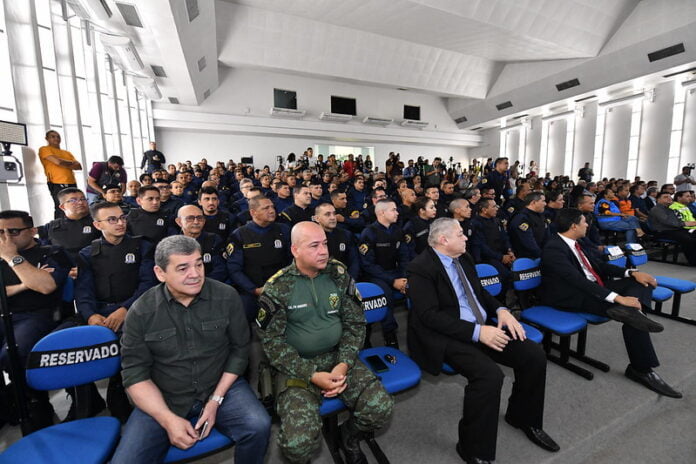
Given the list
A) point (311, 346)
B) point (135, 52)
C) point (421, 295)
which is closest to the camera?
point (311, 346)

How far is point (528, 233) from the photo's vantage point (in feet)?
13.4

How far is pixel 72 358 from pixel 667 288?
15.4 ft

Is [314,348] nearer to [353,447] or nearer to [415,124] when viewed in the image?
[353,447]

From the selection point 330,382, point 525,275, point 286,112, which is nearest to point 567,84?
point 286,112

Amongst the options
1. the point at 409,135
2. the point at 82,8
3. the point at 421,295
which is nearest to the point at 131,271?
the point at 421,295

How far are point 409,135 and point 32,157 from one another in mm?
14589

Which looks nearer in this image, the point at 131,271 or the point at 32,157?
the point at 131,271

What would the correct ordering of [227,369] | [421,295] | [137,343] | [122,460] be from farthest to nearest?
[421,295] < [227,369] < [137,343] < [122,460]

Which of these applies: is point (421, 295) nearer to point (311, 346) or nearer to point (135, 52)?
point (311, 346)

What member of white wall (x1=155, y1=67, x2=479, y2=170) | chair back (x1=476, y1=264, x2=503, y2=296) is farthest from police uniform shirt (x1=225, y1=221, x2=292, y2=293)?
white wall (x1=155, y1=67, x2=479, y2=170)

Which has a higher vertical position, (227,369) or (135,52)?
(135,52)

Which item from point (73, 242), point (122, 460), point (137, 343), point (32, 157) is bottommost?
point (122, 460)

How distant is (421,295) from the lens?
6.47ft

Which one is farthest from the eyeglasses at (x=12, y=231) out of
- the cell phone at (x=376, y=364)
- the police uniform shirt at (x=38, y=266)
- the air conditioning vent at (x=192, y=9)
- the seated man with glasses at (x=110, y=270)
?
the air conditioning vent at (x=192, y=9)
